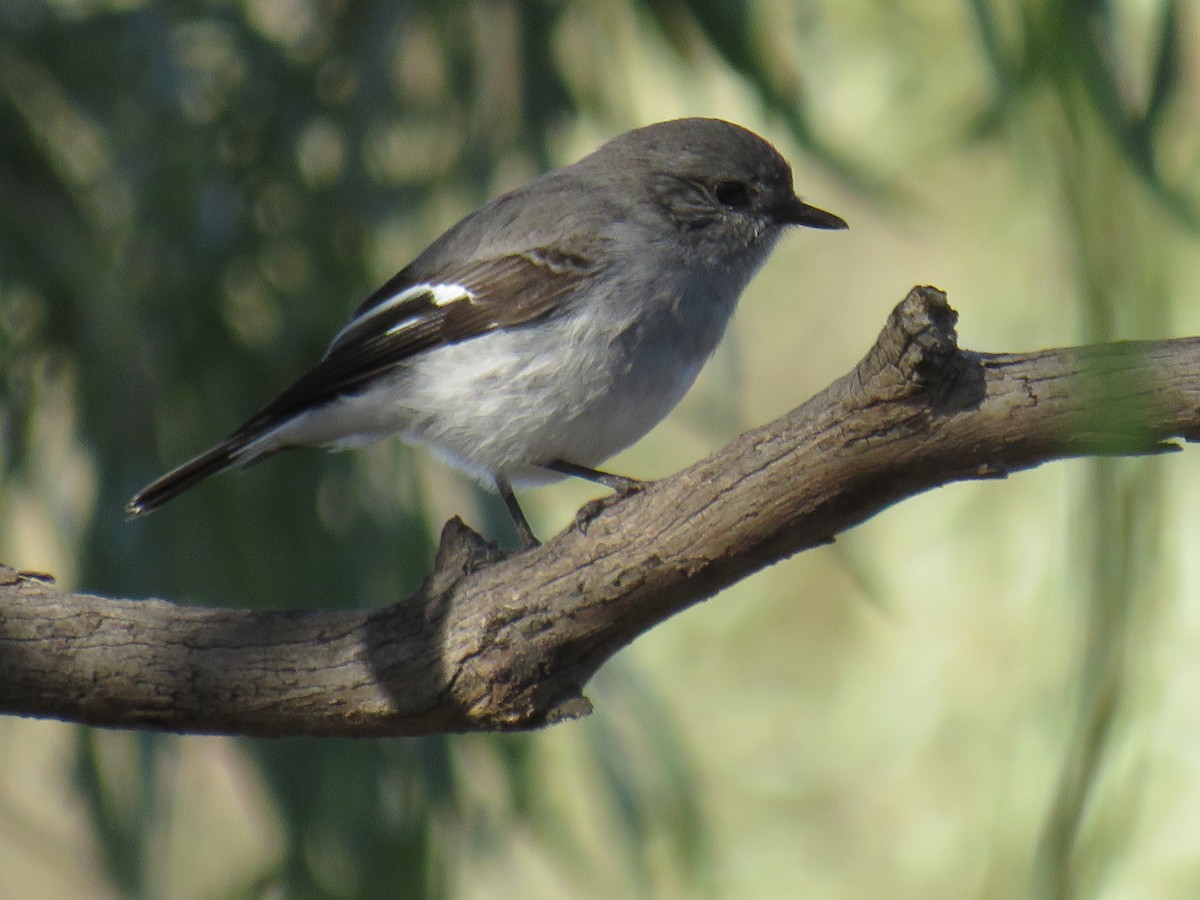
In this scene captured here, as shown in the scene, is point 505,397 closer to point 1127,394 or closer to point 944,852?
point 1127,394

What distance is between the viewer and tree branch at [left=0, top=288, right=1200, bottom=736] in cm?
171

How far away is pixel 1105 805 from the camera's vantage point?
1.84 m

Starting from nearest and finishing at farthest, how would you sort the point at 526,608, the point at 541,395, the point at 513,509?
the point at 526,608, the point at 541,395, the point at 513,509

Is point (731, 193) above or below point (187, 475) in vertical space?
above

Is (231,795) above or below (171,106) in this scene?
below

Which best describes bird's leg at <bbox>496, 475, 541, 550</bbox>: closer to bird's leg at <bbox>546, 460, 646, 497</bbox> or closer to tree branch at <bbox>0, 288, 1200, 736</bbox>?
bird's leg at <bbox>546, 460, 646, 497</bbox>

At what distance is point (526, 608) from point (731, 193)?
125 centimetres

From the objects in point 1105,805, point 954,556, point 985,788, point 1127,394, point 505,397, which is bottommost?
point 1105,805

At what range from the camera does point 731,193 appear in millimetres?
2980

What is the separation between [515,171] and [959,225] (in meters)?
1.32

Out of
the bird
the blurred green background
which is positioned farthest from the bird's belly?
the blurred green background

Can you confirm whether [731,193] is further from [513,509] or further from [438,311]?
[513,509]

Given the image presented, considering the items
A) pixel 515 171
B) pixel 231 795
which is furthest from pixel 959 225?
pixel 231 795

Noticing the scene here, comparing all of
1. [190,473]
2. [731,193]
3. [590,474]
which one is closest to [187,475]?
[190,473]
